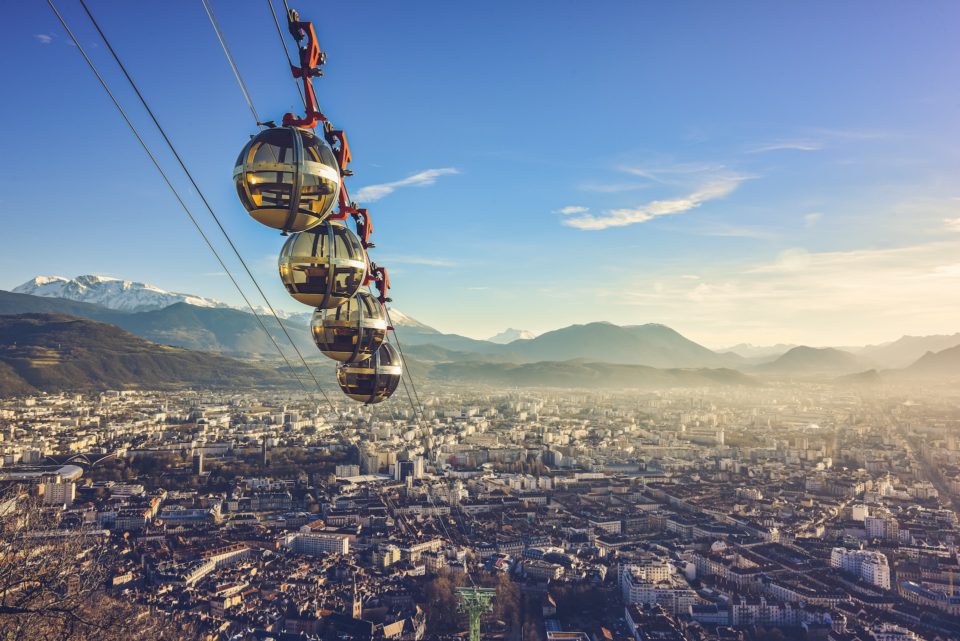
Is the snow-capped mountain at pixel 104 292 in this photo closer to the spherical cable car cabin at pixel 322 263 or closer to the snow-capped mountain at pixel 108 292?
the snow-capped mountain at pixel 108 292

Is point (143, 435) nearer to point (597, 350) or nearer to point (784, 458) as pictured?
point (784, 458)

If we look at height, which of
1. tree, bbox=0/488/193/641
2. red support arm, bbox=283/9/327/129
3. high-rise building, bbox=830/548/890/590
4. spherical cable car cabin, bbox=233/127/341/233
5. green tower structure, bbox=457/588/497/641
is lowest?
high-rise building, bbox=830/548/890/590

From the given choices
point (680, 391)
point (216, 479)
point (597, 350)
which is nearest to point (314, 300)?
point (216, 479)

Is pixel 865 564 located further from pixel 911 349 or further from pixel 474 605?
pixel 911 349

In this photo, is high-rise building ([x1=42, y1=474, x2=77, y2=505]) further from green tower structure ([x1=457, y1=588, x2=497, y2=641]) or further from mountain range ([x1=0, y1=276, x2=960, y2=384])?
mountain range ([x1=0, y1=276, x2=960, y2=384])

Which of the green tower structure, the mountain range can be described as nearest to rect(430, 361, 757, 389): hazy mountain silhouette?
the mountain range

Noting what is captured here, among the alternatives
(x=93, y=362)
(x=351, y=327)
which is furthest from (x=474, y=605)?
(x=93, y=362)
